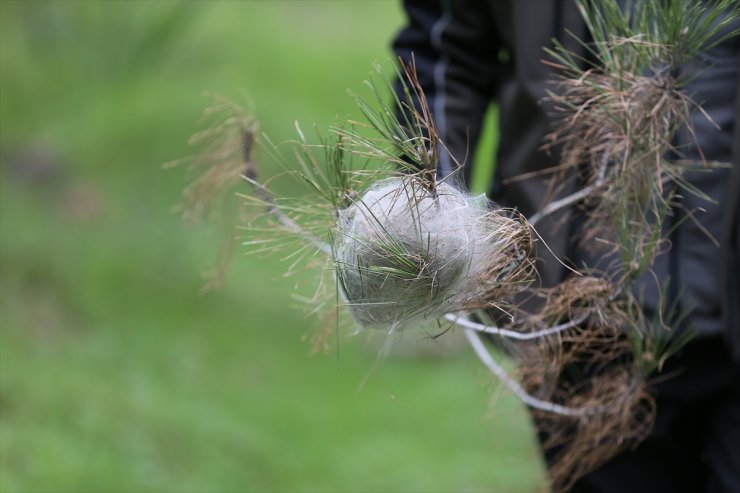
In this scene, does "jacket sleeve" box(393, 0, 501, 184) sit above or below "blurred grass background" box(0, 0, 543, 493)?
above

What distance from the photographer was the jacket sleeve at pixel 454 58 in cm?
178

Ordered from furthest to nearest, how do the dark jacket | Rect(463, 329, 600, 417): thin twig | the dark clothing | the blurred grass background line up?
the blurred grass background → the dark clothing → the dark jacket → Rect(463, 329, 600, 417): thin twig

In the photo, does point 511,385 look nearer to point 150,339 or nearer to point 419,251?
point 419,251

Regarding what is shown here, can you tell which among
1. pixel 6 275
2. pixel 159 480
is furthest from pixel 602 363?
pixel 6 275

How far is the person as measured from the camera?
60.2 inches

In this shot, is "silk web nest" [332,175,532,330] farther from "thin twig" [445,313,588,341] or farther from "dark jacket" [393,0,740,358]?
"dark jacket" [393,0,740,358]

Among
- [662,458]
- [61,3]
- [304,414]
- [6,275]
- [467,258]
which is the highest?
[61,3]

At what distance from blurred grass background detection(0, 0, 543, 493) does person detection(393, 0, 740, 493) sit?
1.23 m

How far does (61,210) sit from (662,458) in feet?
11.1

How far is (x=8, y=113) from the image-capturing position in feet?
14.6

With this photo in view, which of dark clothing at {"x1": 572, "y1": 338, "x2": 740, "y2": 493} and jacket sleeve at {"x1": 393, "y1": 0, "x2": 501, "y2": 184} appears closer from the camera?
dark clothing at {"x1": 572, "y1": 338, "x2": 740, "y2": 493}

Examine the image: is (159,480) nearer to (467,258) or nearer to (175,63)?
(467,258)

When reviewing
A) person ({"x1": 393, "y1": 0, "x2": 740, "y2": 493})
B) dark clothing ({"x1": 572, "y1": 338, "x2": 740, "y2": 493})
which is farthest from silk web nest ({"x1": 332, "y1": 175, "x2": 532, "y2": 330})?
dark clothing ({"x1": 572, "y1": 338, "x2": 740, "y2": 493})

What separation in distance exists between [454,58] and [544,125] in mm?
286
